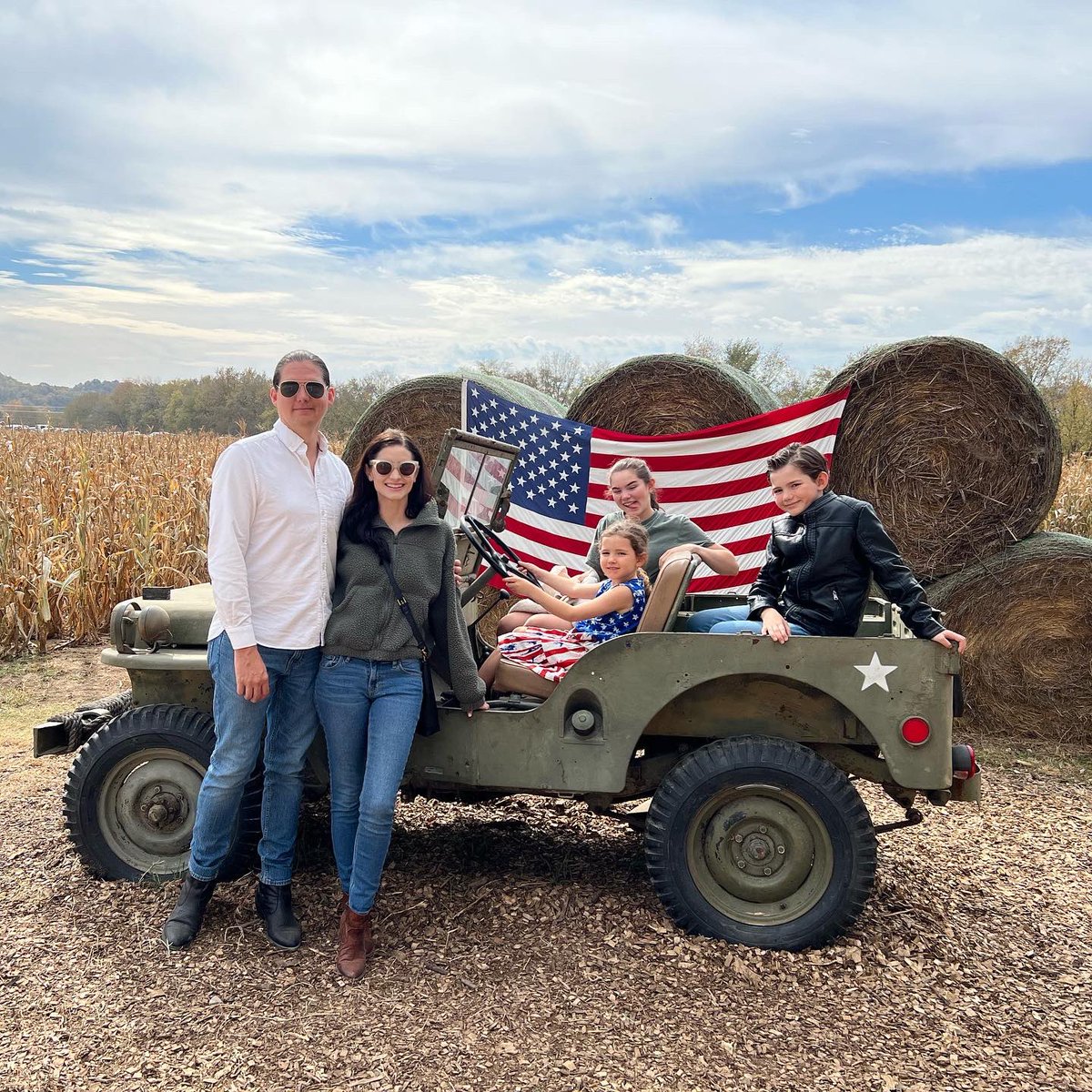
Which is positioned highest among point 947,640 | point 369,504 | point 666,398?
point 666,398

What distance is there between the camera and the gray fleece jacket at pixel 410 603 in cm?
336

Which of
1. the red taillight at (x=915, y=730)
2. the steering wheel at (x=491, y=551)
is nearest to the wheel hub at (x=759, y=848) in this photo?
the red taillight at (x=915, y=730)

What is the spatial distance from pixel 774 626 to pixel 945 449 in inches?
143

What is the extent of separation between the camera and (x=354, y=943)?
11.0 feet

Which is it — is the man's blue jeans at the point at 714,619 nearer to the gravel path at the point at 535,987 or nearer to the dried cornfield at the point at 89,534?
the gravel path at the point at 535,987

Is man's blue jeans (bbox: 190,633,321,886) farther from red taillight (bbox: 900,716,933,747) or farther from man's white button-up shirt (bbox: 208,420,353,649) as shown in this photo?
red taillight (bbox: 900,716,933,747)

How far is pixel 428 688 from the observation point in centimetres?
347

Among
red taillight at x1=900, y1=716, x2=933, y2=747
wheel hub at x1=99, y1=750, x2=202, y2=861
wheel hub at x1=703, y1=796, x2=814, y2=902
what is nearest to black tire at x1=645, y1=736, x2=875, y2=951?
wheel hub at x1=703, y1=796, x2=814, y2=902

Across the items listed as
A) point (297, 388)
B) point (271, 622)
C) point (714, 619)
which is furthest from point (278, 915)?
point (714, 619)

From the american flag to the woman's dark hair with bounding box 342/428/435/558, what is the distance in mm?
3322

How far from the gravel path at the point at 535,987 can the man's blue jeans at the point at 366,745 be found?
1.21 feet

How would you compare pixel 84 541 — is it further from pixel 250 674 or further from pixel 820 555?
pixel 820 555

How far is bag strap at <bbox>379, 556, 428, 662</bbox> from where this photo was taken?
338 cm

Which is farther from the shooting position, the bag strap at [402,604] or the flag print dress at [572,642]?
the flag print dress at [572,642]
